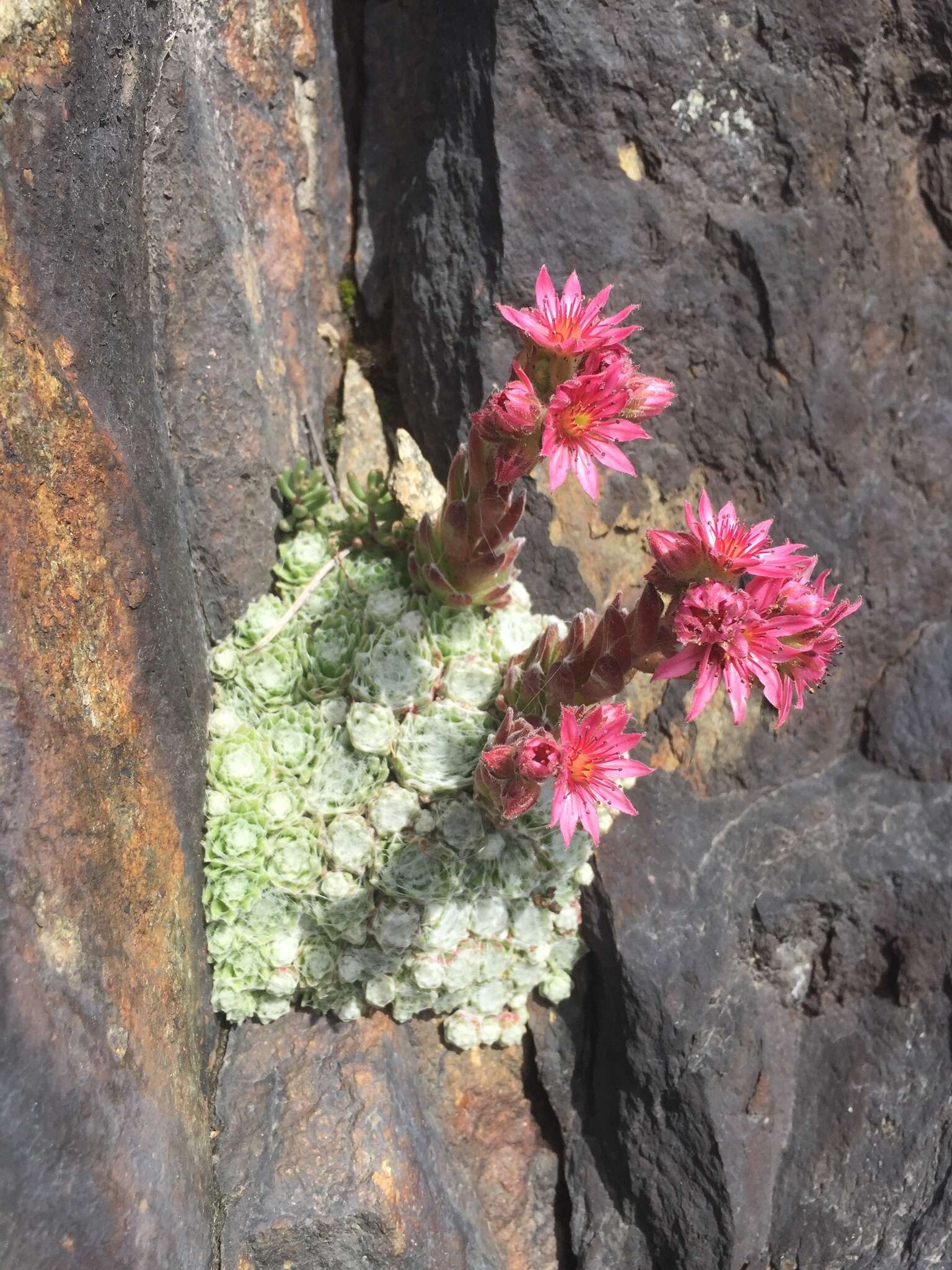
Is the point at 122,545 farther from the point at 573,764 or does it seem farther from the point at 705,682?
the point at 705,682

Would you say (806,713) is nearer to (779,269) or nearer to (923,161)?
(779,269)

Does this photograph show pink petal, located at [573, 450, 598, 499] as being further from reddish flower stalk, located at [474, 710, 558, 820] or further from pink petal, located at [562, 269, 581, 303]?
reddish flower stalk, located at [474, 710, 558, 820]

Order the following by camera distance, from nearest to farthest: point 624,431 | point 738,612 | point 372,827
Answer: point 738,612, point 624,431, point 372,827

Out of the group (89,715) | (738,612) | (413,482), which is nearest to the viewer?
(738,612)

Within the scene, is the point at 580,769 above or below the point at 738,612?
below

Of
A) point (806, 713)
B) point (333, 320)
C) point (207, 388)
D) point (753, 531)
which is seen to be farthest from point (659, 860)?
point (333, 320)

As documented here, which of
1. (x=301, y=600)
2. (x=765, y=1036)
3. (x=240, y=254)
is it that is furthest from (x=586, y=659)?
(x=240, y=254)

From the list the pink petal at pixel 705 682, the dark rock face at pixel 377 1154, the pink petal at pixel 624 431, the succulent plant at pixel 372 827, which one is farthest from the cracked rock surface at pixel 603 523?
the pink petal at pixel 705 682
